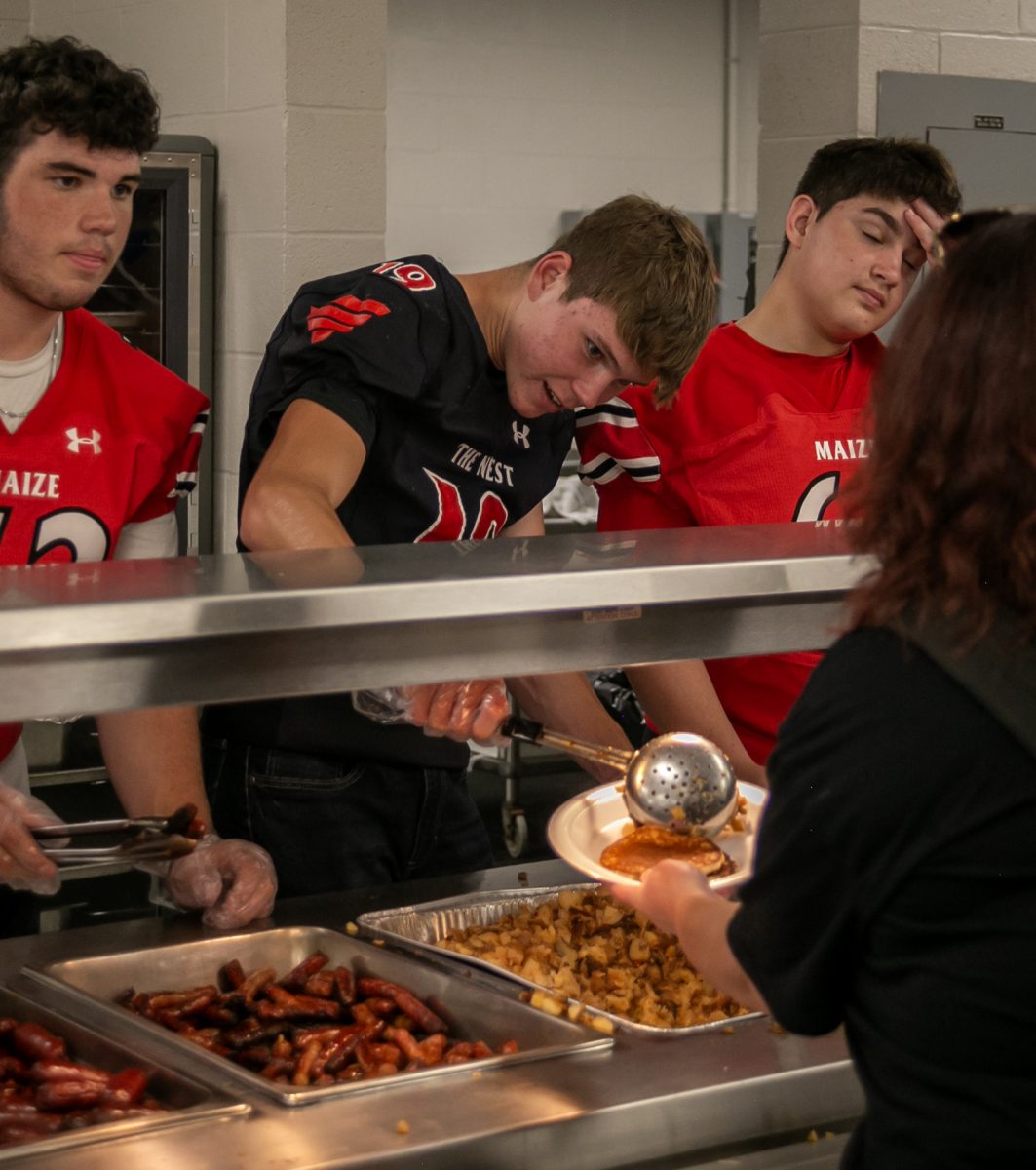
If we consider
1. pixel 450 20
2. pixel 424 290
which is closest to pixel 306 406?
pixel 424 290

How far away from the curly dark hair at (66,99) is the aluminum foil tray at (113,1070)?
104 cm

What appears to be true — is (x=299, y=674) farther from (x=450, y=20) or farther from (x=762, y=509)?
(x=450, y=20)

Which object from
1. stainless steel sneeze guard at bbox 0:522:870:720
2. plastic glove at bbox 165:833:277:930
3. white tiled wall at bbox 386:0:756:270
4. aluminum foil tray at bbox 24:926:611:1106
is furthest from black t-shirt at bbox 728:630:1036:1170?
white tiled wall at bbox 386:0:756:270

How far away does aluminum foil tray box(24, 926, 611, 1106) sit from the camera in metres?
1.55

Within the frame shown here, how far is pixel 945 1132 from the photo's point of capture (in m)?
1.12

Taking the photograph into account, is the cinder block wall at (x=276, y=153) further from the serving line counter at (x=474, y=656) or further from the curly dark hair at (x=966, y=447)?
A: the curly dark hair at (x=966, y=447)

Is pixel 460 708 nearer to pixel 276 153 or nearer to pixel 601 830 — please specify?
pixel 601 830

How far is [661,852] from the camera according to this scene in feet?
5.26

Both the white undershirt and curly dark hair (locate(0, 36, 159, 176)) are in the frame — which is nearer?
curly dark hair (locate(0, 36, 159, 176))

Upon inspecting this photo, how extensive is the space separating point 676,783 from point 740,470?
0.93 m

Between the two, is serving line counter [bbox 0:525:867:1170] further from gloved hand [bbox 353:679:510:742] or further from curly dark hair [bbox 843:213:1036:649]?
curly dark hair [bbox 843:213:1036:649]

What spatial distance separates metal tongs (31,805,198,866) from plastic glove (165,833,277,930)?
0.36 m

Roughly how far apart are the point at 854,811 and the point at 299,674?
478 millimetres

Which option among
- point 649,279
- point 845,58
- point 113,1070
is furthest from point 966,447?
point 845,58
